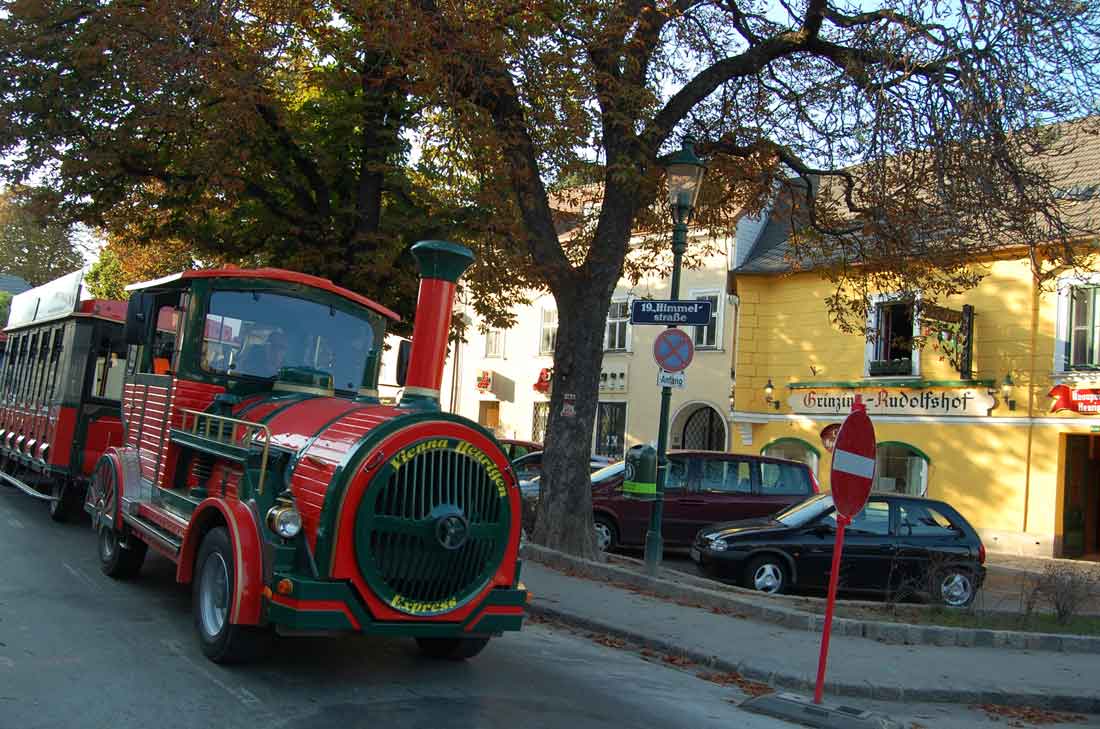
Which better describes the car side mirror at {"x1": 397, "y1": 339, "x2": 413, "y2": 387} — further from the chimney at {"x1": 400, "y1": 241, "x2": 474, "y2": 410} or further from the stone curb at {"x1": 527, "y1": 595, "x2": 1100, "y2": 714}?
the stone curb at {"x1": 527, "y1": 595, "x2": 1100, "y2": 714}

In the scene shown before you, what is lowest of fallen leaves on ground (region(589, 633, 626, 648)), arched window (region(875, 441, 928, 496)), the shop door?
fallen leaves on ground (region(589, 633, 626, 648))

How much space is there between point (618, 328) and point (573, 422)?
16774 millimetres

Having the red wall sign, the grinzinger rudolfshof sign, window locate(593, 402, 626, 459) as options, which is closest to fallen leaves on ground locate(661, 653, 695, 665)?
the red wall sign

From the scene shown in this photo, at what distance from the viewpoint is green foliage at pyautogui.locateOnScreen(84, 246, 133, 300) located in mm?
37844

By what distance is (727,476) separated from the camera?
1575 cm

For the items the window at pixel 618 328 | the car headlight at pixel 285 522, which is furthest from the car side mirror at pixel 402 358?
the window at pixel 618 328

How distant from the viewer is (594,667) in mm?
7719

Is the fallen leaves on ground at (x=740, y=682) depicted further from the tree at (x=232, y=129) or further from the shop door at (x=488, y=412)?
the shop door at (x=488, y=412)

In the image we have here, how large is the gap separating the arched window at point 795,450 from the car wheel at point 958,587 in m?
11.3

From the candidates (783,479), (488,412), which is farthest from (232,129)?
(488,412)

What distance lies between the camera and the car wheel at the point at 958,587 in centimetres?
1223

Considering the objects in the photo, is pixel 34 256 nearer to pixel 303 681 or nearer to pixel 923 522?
pixel 923 522

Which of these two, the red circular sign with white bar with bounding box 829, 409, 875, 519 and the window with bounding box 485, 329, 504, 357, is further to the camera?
the window with bounding box 485, 329, 504, 357

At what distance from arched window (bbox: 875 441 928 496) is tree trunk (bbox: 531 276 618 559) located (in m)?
11.2
